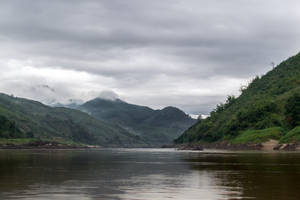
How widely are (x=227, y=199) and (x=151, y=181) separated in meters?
16.1

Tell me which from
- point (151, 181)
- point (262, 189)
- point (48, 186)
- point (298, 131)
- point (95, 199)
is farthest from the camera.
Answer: point (298, 131)

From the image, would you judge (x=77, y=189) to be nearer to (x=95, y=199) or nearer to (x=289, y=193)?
(x=95, y=199)

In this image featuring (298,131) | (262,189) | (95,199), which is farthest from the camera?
(298,131)

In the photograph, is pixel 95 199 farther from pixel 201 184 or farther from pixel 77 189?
pixel 201 184

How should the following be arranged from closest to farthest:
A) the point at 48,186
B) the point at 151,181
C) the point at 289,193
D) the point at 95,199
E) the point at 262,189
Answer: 1. the point at 95,199
2. the point at 289,193
3. the point at 262,189
4. the point at 48,186
5. the point at 151,181

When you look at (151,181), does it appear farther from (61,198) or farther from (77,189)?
(61,198)

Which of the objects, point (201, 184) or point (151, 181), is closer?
point (201, 184)

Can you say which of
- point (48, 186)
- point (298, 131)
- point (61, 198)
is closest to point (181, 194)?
point (61, 198)

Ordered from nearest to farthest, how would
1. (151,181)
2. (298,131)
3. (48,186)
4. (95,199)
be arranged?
(95,199) → (48,186) → (151,181) → (298,131)

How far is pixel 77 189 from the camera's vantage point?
41.1m

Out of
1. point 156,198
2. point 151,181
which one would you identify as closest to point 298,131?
point 151,181

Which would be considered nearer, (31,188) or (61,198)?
(61,198)

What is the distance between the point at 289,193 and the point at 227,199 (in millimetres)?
6392

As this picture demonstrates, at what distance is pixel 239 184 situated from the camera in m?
44.8
